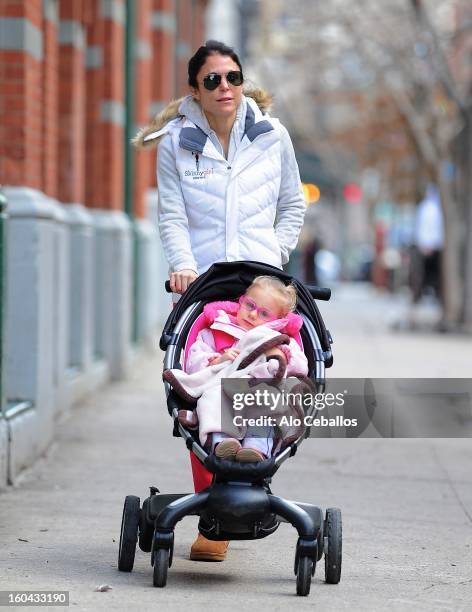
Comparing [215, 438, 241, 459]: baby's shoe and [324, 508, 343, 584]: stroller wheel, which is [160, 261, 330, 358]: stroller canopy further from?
[324, 508, 343, 584]: stroller wheel

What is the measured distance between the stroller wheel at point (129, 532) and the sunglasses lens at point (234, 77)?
1731 millimetres

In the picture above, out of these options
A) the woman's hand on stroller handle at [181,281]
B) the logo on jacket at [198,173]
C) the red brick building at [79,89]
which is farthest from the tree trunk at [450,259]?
the woman's hand on stroller handle at [181,281]

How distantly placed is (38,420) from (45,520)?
1828mm

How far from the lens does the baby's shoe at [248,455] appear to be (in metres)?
5.41

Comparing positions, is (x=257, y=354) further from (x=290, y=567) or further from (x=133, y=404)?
(x=133, y=404)

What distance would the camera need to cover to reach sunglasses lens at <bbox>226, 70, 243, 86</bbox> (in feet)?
20.1

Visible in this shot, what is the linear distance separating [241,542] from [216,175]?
5.57 feet

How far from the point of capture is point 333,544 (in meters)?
5.71

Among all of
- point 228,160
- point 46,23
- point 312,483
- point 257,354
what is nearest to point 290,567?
point 257,354

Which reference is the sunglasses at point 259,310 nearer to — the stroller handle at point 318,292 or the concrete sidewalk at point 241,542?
the stroller handle at point 318,292

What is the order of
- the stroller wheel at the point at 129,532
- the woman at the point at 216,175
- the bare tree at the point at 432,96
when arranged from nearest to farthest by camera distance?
the stroller wheel at the point at 129,532 → the woman at the point at 216,175 → the bare tree at the point at 432,96

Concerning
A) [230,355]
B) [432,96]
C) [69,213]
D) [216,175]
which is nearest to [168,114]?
[216,175]

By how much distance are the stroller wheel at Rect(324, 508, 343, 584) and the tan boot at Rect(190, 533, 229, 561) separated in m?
0.55

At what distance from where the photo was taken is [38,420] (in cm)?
883
